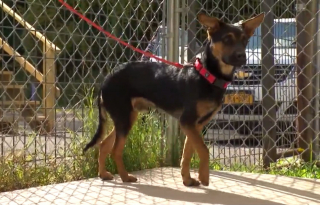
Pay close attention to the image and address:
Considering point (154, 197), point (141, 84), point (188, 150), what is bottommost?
point (154, 197)

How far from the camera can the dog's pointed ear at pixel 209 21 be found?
3656 mm

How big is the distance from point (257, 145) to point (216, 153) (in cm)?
46

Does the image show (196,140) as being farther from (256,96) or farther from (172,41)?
(256,96)

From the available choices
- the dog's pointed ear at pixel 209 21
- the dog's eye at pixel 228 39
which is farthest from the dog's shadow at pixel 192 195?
the dog's pointed ear at pixel 209 21

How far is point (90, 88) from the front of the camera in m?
4.58

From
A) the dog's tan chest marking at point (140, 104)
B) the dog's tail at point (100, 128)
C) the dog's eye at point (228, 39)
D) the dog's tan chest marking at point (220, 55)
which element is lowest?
the dog's tail at point (100, 128)

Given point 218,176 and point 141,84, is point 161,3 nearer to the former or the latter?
point 141,84

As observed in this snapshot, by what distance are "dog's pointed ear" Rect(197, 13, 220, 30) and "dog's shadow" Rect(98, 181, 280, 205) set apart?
119 centimetres

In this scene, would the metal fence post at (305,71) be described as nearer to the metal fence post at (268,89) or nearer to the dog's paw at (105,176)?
the metal fence post at (268,89)

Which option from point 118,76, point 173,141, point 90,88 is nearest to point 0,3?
point 90,88

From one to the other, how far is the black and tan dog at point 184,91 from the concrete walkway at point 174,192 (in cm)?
17

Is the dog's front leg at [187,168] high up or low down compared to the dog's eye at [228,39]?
down

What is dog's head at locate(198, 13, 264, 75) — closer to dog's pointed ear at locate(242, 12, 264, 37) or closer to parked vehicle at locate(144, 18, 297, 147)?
dog's pointed ear at locate(242, 12, 264, 37)

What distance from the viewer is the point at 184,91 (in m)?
3.72
